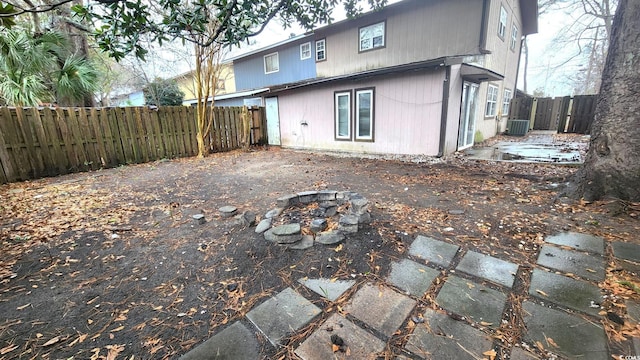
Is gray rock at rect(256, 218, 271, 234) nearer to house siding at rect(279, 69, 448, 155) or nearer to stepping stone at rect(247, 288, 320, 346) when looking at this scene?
stepping stone at rect(247, 288, 320, 346)

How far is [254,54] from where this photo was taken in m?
14.5

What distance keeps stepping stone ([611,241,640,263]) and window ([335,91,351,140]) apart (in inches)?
276

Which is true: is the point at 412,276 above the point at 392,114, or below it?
below

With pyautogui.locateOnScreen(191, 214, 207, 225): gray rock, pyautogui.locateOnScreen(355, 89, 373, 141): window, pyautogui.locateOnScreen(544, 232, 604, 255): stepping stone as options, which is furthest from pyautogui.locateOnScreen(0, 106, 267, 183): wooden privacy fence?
pyautogui.locateOnScreen(544, 232, 604, 255): stepping stone

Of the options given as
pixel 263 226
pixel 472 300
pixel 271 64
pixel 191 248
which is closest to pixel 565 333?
pixel 472 300

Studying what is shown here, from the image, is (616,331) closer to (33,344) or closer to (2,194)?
(33,344)

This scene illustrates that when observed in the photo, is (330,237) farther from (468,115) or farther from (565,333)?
(468,115)

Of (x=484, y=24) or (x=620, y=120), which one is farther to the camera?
(x=484, y=24)

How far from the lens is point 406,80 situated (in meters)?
7.16

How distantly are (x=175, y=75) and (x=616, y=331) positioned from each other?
67.8 ft

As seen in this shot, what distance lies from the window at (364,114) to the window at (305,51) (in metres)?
5.16

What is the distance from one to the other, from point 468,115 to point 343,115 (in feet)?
13.5

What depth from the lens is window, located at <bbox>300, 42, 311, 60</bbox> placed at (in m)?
11.9

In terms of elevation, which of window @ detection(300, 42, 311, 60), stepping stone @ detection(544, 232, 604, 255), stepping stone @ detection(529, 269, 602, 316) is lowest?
stepping stone @ detection(529, 269, 602, 316)
